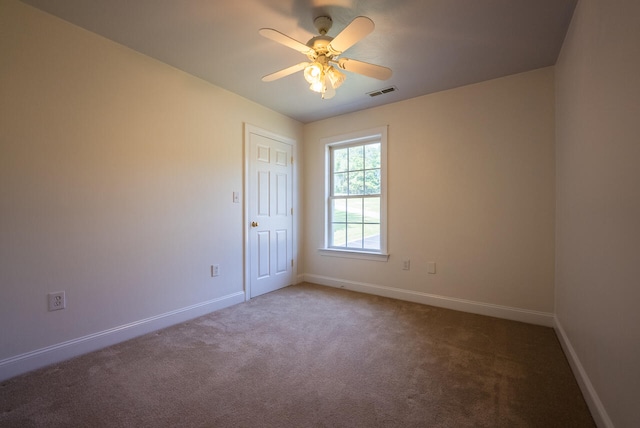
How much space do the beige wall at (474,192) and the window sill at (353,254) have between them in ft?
0.24

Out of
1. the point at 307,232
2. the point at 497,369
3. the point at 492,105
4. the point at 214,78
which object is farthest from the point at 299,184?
the point at 497,369

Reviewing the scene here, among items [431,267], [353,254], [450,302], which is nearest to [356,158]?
[353,254]

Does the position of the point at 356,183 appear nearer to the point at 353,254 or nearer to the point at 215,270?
the point at 353,254

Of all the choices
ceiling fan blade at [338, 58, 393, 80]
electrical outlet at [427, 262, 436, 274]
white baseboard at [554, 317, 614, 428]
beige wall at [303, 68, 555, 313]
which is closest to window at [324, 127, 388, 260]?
beige wall at [303, 68, 555, 313]

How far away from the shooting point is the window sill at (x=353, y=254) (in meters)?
3.59

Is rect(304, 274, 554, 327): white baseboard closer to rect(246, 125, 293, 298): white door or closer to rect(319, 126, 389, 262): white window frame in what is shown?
rect(319, 126, 389, 262): white window frame

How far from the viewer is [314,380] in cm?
178

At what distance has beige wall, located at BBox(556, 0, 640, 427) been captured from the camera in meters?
1.11

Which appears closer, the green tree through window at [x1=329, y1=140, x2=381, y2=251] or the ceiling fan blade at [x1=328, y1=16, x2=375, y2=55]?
the ceiling fan blade at [x1=328, y1=16, x2=375, y2=55]

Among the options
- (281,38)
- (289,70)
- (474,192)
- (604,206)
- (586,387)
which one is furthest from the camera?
(474,192)

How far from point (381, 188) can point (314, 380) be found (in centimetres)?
244

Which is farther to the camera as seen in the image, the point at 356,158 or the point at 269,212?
the point at 356,158

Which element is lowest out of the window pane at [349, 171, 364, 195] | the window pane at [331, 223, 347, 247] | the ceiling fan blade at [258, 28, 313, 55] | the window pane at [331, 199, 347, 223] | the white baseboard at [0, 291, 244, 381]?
the white baseboard at [0, 291, 244, 381]

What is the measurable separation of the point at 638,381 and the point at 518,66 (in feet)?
8.64
